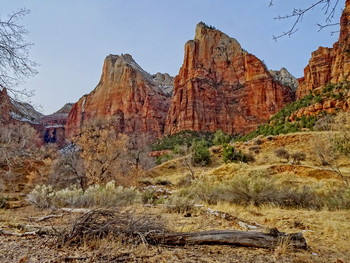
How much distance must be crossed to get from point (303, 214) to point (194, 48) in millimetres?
81740

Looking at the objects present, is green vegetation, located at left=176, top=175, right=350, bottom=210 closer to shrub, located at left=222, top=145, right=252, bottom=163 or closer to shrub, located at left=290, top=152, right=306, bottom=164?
shrub, located at left=290, top=152, right=306, bottom=164

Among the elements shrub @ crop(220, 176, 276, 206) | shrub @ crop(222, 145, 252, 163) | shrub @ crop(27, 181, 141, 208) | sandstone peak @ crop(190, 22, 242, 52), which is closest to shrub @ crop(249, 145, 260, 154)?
shrub @ crop(222, 145, 252, 163)

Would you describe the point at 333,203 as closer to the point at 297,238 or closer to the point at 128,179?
the point at 297,238

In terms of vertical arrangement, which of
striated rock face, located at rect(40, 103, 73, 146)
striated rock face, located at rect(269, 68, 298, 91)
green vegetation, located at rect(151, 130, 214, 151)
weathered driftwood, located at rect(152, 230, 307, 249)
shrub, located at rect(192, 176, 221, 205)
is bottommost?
shrub, located at rect(192, 176, 221, 205)

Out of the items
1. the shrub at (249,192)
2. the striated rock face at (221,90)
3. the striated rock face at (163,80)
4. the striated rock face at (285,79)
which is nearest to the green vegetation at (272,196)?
the shrub at (249,192)

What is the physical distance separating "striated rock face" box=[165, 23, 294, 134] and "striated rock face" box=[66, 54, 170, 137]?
32.5 ft

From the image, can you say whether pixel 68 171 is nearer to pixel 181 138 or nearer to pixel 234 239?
pixel 234 239

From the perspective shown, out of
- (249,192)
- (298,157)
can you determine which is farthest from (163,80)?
(249,192)

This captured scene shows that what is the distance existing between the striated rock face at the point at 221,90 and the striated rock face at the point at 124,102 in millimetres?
9903

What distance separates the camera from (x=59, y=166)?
19031 mm

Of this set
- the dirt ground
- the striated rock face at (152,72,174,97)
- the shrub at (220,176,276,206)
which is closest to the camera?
the dirt ground

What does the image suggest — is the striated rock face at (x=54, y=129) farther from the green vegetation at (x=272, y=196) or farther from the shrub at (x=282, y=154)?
the green vegetation at (x=272, y=196)

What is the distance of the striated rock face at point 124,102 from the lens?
84.2 m

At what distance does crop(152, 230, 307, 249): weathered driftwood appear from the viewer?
3562 mm
